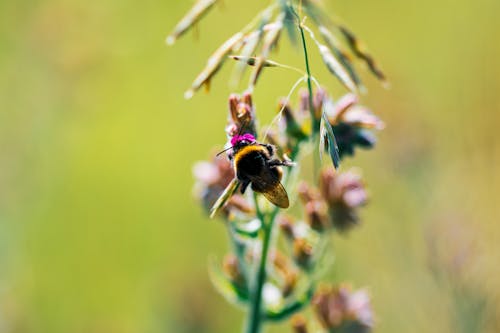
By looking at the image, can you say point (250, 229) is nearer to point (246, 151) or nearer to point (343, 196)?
point (246, 151)

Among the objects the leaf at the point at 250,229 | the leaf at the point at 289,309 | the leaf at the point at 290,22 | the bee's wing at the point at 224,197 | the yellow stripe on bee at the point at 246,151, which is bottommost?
the leaf at the point at 289,309

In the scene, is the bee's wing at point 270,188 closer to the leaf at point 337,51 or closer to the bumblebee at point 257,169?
the bumblebee at point 257,169

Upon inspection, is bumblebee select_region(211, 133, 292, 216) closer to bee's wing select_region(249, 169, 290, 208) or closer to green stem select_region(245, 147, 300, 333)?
bee's wing select_region(249, 169, 290, 208)

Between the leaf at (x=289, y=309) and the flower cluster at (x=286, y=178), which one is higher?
the flower cluster at (x=286, y=178)

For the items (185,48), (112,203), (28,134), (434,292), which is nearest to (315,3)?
(434,292)

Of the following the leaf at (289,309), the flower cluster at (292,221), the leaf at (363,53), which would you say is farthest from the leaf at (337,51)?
the leaf at (289,309)

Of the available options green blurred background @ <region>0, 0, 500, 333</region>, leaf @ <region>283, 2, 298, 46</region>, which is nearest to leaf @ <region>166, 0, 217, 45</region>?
leaf @ <region>283, 2, 298, 46</region>

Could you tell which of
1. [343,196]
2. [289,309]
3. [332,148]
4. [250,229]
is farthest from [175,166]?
[332,148]
